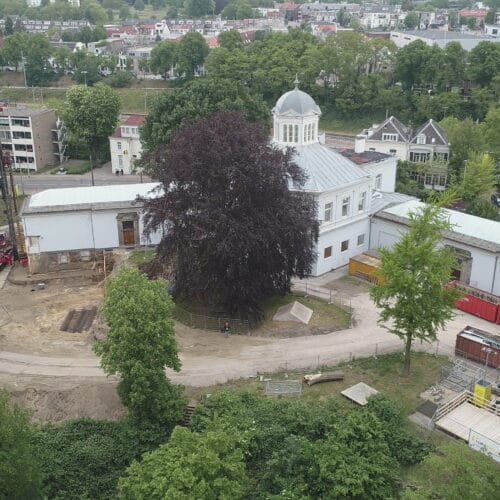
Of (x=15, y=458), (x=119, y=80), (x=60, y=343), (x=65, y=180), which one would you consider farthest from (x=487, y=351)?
(x=119, y=80)

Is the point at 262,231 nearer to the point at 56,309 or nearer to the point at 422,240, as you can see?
the point at 422,240

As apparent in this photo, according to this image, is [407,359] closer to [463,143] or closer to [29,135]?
[463,143]

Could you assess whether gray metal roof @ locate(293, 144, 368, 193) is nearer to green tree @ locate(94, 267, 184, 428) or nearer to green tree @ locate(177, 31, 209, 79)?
green tree @ locate(94, 267, 184, 428)

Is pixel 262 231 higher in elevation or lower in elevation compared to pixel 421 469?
higher

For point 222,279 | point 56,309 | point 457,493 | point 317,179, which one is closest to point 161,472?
point 457,493

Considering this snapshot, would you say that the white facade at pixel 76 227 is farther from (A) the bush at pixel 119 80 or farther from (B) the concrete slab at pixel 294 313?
(A) the bush at pixel 119 80

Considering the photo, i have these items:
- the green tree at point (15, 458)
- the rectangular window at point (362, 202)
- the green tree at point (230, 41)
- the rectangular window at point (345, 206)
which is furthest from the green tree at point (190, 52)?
the green tree at point (15, 458)
